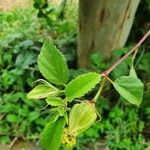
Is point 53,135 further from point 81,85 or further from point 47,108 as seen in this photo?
point 47,108

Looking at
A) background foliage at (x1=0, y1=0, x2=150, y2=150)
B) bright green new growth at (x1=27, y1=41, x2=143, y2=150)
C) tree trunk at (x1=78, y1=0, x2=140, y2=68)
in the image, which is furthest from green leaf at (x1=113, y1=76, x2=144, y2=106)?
background foliage at (x1=0, y1=0, x2=150, y2=150)

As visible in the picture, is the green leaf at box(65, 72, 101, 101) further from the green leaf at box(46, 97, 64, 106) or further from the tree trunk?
the tree trunk

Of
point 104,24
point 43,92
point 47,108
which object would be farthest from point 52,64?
point 47,108

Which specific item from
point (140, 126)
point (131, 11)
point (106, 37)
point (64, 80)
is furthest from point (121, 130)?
point (64, 80)

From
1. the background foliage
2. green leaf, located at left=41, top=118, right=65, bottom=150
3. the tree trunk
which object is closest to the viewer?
green leaf, located at left=41, top=118, right=65, bottom=150

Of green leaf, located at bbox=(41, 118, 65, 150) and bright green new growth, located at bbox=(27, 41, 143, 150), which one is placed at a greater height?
bright green new growth, located at bbox=(27, 41, 143, 150)

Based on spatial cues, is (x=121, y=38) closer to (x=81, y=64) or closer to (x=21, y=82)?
(x=81, y=64)

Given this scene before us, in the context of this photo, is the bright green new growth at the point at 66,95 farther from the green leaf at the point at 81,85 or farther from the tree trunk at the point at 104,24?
the tree trunk at the point at 104,24
